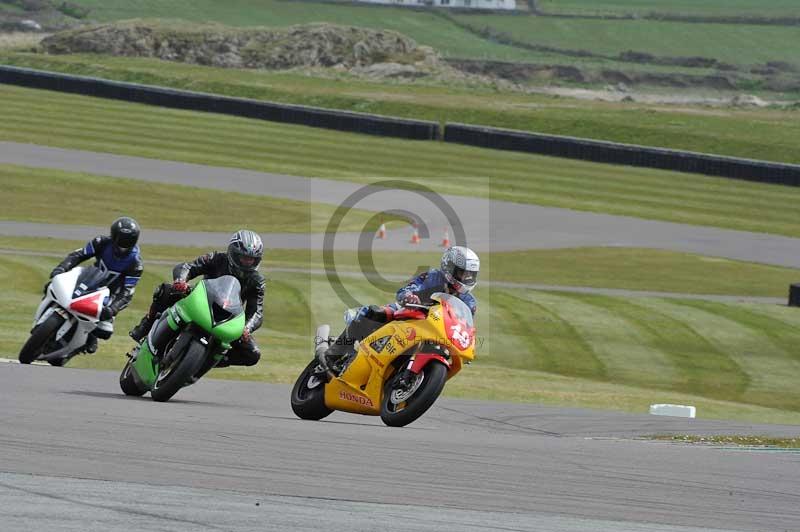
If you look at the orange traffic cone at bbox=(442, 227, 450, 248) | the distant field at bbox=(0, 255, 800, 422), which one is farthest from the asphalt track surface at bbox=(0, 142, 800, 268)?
the distant field at bbox=(0, 255, 800, 422)

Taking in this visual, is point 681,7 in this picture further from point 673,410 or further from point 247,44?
point 673,410

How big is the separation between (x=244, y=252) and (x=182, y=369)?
1.17m

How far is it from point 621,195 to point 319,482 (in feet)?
111

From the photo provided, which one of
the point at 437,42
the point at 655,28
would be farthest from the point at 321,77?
the point at 655,28

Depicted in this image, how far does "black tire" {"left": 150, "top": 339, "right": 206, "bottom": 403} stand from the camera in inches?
442

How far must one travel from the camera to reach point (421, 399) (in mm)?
10656

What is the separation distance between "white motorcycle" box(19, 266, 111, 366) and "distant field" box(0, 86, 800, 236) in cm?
2515

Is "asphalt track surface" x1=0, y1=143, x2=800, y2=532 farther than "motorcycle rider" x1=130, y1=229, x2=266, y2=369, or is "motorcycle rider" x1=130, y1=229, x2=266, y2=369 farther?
"motorcycle rider" x1=130, y1=229, x2=266, y2=369

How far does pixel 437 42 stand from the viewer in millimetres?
91750

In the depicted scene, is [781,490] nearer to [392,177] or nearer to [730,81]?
[392,177]

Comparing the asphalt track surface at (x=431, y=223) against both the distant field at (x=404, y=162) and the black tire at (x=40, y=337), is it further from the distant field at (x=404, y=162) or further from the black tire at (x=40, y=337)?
the black tire at (x=40, y=337)

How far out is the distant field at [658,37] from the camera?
94438 mm

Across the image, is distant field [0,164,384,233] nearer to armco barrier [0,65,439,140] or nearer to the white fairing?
armco barrier [0,65,439,140]

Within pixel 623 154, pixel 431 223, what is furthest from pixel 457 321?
pixel 623 154
